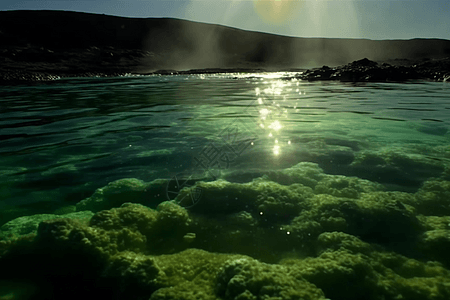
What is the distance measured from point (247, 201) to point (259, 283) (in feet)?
4.33

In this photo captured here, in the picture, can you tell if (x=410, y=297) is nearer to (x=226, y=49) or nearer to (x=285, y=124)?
(x=285, y=124)

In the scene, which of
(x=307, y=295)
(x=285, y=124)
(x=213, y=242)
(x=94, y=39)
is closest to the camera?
(x=307, y=295)

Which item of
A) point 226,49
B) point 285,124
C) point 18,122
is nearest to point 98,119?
point 18,122

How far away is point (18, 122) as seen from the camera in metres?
6.68

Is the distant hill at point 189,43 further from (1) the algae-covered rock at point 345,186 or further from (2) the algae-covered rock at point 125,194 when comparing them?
(1) the algae-covered rock at point 345,186

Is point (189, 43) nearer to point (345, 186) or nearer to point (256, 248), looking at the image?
point (345, 186)

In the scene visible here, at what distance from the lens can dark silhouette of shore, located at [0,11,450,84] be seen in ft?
127

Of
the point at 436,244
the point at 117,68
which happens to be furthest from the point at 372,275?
the point at 117,68

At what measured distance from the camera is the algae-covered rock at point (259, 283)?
1.90 meters

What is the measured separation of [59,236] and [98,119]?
5154 millimetres

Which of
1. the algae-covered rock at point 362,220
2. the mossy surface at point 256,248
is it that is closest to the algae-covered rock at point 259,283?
the mossy surface at point 256,248

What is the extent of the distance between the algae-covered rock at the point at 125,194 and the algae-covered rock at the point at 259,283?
144 centimetres

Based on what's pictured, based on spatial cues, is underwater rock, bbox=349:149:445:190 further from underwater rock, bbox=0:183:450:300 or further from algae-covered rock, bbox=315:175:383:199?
underwater rock, bbox=0:183:450:300

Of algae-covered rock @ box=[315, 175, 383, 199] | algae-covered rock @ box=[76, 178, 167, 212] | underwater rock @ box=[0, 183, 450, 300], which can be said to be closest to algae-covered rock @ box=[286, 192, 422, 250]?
underwater rock @ box=[0, 183, 450, 300]
